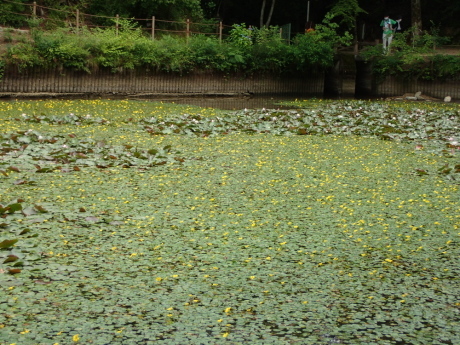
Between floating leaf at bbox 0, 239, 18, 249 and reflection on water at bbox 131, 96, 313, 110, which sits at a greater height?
reflection on water at bbox 131, 96, 313, 110

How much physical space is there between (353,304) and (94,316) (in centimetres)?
143

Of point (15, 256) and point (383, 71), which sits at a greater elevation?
point (383, 71)

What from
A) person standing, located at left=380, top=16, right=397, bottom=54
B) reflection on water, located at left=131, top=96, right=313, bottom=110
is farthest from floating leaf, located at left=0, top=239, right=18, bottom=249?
person standing, located at left=380, top=16, right=397, bottom=54

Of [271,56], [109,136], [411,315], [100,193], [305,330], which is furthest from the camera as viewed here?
[271,56]

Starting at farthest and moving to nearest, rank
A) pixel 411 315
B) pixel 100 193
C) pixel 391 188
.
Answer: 1. pixel 391 188
2. pixel 100 193
3. pixel 411 315

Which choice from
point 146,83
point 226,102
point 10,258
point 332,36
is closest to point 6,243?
point 10,258

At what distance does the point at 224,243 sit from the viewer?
460cm

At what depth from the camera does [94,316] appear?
131 inches

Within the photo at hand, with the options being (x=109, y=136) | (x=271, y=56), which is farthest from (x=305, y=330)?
(x=271, y=56)

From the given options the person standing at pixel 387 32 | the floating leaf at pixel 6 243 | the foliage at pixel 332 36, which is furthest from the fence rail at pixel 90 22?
the floating leaf at pixel 6 243

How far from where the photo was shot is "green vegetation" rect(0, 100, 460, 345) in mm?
3299

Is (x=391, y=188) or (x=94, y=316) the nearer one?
(x=94, y=316)

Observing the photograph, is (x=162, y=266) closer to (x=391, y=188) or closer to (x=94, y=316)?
(x=94, y=316)

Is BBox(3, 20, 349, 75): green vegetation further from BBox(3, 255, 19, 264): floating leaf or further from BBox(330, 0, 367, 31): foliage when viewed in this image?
BBox(3, 255, 19, 264): floating leaf
